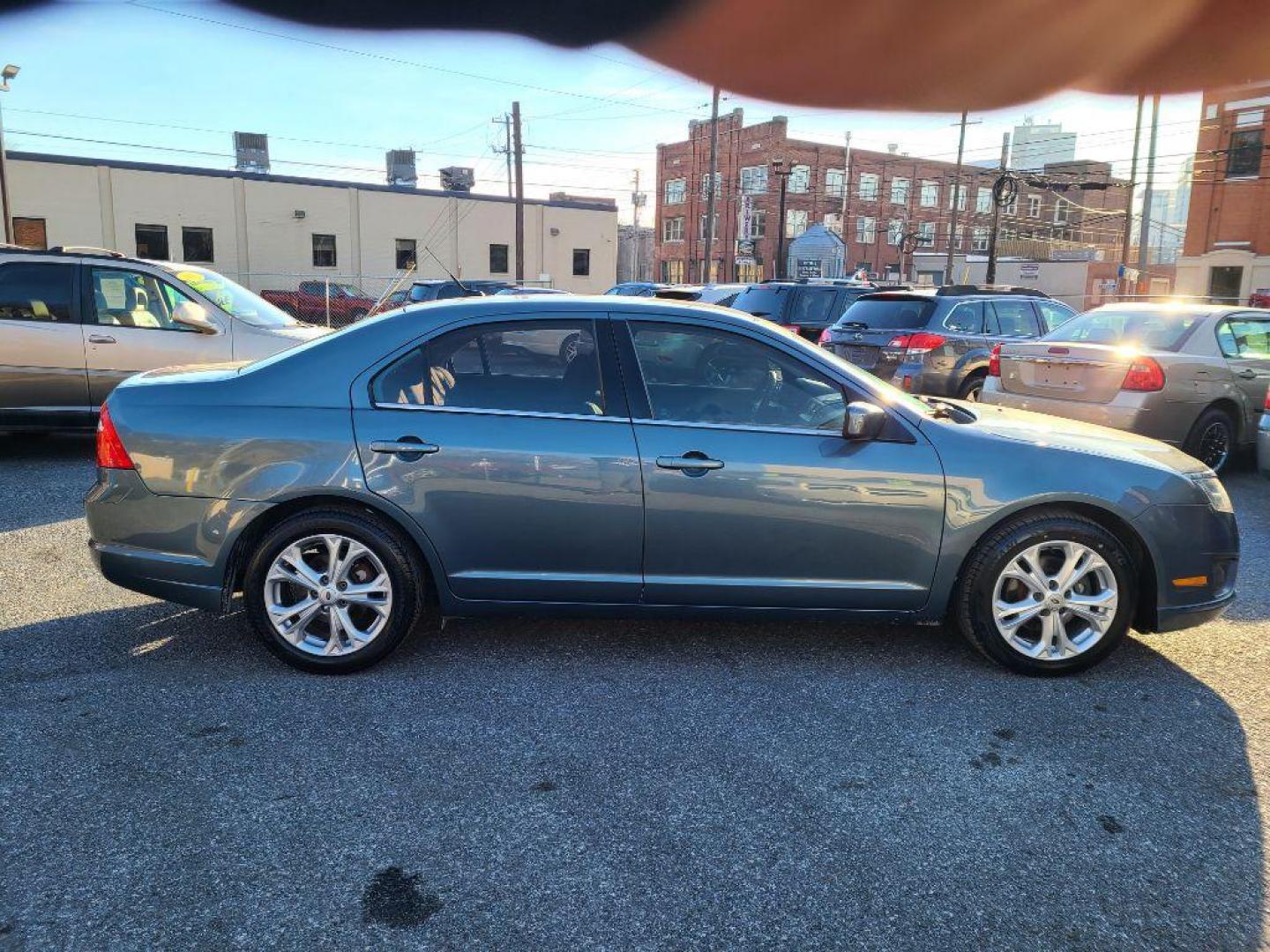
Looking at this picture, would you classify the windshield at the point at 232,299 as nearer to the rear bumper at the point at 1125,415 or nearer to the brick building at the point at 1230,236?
the rear bumper at the point at 1125,415

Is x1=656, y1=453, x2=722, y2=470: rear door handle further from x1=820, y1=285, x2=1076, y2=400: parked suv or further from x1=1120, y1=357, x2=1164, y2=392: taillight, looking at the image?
x1=820, y1=285, x2=1076, y2=400: parked suv

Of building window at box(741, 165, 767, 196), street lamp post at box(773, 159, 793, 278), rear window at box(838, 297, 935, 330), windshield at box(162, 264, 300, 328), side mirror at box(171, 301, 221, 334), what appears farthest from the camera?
building window at box(741, 165, 767, 196)

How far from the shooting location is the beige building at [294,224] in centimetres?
3375

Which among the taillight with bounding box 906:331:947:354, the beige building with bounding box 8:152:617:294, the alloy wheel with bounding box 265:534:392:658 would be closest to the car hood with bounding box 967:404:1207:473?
the alloy wheel with bounding box 265:534:392:658

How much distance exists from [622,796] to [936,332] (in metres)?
8.40

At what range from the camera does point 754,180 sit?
5834cm

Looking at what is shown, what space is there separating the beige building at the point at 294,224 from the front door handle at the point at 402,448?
28182 millimetres

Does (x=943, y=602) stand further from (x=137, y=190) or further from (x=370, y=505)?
(x=137, y=190)

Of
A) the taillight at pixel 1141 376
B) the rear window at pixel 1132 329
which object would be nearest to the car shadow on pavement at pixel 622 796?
the taillight at pixel 1141 376

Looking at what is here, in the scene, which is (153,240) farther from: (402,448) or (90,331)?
(402,448)

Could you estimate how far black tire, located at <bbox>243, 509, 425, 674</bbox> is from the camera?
3848mm

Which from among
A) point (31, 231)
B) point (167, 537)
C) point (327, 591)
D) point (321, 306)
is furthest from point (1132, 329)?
point (31, 231)

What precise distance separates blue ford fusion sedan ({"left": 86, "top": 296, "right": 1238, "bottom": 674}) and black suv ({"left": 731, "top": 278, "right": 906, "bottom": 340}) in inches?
389

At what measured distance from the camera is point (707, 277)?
35625mm
